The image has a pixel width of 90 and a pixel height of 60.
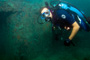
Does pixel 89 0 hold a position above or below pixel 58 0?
above

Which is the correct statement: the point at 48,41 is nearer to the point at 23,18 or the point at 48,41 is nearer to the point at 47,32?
the point at 47,32

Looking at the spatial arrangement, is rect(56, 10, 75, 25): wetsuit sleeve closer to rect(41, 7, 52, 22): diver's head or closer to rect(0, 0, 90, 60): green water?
rect(41, 7, 52, 22): diver's head

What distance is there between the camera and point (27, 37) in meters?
3.99

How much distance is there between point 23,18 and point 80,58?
→ 3.07 m

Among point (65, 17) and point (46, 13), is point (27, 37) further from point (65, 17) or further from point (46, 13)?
point (65, 17)

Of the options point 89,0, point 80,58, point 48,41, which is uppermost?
point 89,0

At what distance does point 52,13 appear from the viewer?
8.41 feet

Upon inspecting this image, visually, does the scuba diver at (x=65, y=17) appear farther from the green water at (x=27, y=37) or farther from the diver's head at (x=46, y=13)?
the green water at (x=27, y=37)

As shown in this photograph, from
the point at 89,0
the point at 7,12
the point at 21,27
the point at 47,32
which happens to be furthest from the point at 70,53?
the point at 89,0

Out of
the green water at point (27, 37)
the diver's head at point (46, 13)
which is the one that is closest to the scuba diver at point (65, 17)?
the diver's head at point (46, 13)

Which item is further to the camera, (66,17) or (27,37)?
(27,37)

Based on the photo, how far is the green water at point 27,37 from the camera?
3.77 m

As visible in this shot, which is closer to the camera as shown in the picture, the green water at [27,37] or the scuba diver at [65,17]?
the scuba diver at [65,17]

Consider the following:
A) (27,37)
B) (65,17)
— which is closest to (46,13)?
(65,17)
